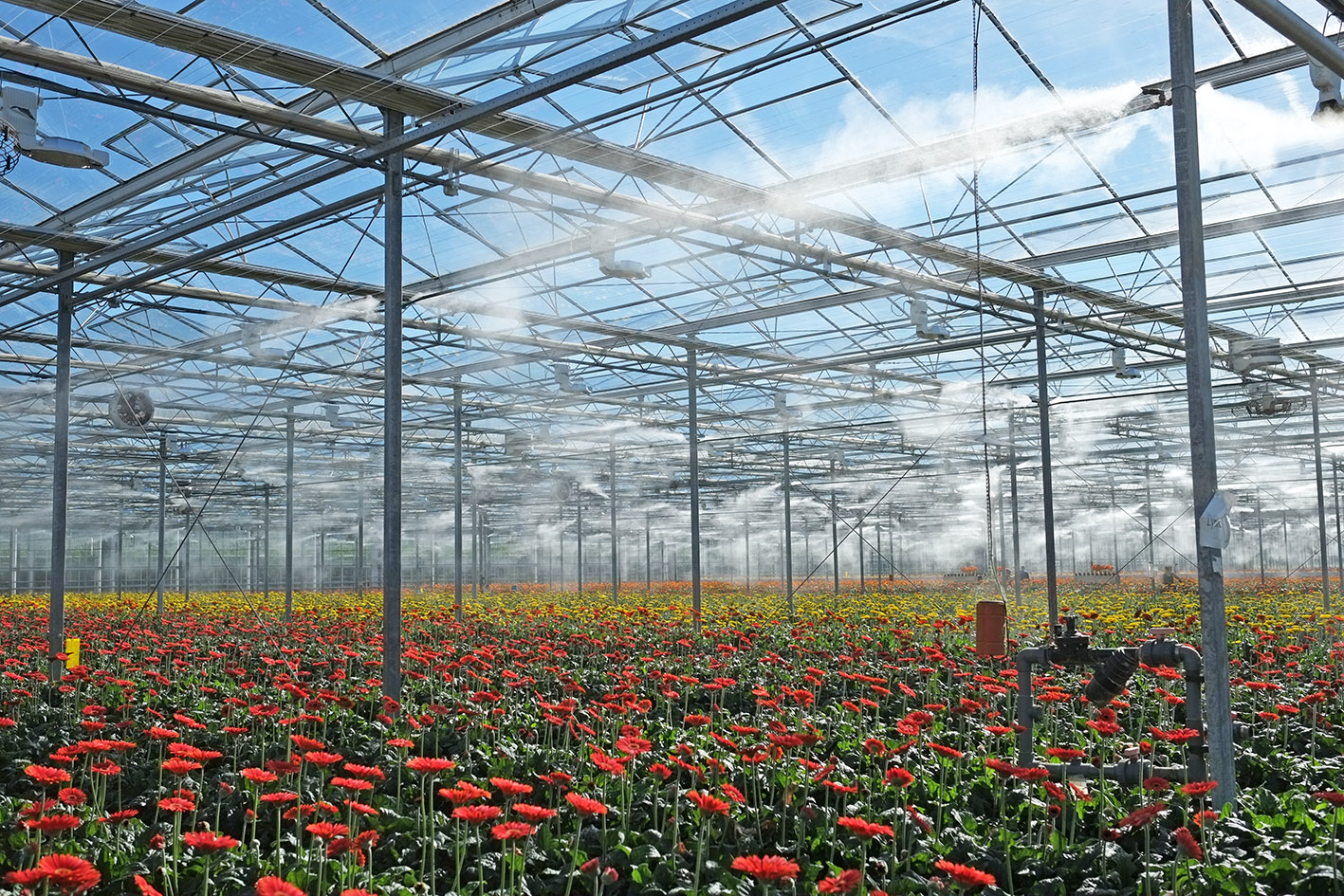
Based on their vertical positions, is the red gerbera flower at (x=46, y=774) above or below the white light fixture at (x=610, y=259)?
below

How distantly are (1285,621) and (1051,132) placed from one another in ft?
25.5

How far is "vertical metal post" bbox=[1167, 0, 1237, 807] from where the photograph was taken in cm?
503

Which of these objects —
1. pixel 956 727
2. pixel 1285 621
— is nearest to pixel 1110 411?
pixel 1285 621

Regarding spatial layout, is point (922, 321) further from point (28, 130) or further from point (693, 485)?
point (28, 130)

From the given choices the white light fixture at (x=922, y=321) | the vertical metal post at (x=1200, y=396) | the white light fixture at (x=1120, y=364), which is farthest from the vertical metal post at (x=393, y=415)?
the white light fixture at (x=1120, y=364)

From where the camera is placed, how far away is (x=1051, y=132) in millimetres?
9000

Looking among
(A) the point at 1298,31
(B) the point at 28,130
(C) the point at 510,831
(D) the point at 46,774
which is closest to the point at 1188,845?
→ (C) the point at 510,831

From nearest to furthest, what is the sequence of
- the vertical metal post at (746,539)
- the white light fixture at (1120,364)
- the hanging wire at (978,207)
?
the hanging wire at (978,207) → the white light fixture at (1120,364) → the vertical metal post at (746,539)

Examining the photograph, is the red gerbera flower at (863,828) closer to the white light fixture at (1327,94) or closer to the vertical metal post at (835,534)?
the white light fixture at (1327,94)

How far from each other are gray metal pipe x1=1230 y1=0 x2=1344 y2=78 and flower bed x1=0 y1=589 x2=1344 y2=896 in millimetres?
3408

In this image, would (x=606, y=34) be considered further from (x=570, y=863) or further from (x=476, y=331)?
(x=476, y=331)

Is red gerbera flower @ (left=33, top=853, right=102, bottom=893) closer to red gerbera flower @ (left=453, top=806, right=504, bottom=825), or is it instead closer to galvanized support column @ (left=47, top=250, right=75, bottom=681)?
red gerbera flower @ (left=453, top=806, right=504, bottom=825)

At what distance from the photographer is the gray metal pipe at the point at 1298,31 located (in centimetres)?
509

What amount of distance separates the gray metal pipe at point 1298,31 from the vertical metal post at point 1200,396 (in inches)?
12.7
